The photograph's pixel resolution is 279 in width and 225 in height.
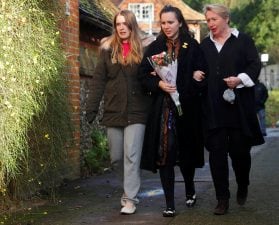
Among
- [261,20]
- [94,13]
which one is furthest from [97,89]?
[261,20]

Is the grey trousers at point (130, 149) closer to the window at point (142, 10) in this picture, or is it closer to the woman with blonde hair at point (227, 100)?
the woman with blonde hair at point (227, 100)

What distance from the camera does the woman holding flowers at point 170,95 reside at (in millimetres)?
5922

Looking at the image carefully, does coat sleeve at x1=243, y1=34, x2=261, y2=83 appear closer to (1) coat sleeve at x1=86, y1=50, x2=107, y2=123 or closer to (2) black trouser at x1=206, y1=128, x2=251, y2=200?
(2) black trouser at x1=206, y1=128, x2=251, y2=200

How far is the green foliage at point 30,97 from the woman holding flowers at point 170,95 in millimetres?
1011

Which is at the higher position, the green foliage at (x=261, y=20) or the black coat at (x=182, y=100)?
the green foliage at (x=261, y=20)

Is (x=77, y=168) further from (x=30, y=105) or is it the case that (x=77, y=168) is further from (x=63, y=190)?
(x=30, y=105)

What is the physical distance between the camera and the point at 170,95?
5930 mm

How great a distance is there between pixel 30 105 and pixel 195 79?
159cm

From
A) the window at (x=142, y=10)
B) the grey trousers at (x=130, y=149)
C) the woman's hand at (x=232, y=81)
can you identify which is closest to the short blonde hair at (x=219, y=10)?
the woman's hand at (x=232, y=81)

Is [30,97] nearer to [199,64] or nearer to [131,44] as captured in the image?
[131,44]

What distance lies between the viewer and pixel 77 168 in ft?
28.9

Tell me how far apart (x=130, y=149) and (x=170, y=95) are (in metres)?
0.68

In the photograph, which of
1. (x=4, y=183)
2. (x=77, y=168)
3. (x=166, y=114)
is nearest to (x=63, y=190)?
(x=77, y=168)

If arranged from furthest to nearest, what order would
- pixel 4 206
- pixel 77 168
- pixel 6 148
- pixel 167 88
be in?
1. pixel 77 168
2. pixel 4 206
3. pixel 167 88
4. pixel 6 148
